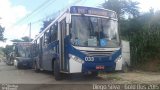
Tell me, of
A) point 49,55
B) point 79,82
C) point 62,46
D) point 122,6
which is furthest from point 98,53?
point 122,6

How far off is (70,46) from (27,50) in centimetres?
1980

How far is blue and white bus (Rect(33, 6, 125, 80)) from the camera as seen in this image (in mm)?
13164

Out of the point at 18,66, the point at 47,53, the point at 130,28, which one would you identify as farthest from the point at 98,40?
the point at 18,66

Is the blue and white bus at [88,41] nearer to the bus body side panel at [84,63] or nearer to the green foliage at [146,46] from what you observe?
the bus body side panel at [84,63]

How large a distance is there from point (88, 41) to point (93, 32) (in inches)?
19.8

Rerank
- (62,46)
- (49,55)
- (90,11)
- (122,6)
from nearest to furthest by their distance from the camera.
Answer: (90,11) < (62,46) < (49,55) < (122,6)

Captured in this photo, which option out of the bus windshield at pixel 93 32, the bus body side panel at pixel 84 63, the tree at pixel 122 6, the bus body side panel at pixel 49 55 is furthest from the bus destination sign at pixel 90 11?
the tree at pixel 122 6

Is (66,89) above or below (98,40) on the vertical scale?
below

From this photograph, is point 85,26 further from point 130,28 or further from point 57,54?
point 130,28

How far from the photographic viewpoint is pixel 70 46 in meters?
13.2

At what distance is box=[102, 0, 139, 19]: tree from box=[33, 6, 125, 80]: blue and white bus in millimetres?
22500

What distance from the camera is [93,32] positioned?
1350cm

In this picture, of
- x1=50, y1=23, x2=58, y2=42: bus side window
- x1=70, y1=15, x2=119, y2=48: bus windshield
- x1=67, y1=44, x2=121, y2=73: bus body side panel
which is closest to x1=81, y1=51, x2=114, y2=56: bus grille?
x1=67, y1=44, x2=121, y2=73: bus body side panel

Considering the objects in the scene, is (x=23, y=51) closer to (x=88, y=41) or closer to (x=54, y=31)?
(x=54, y=31)
